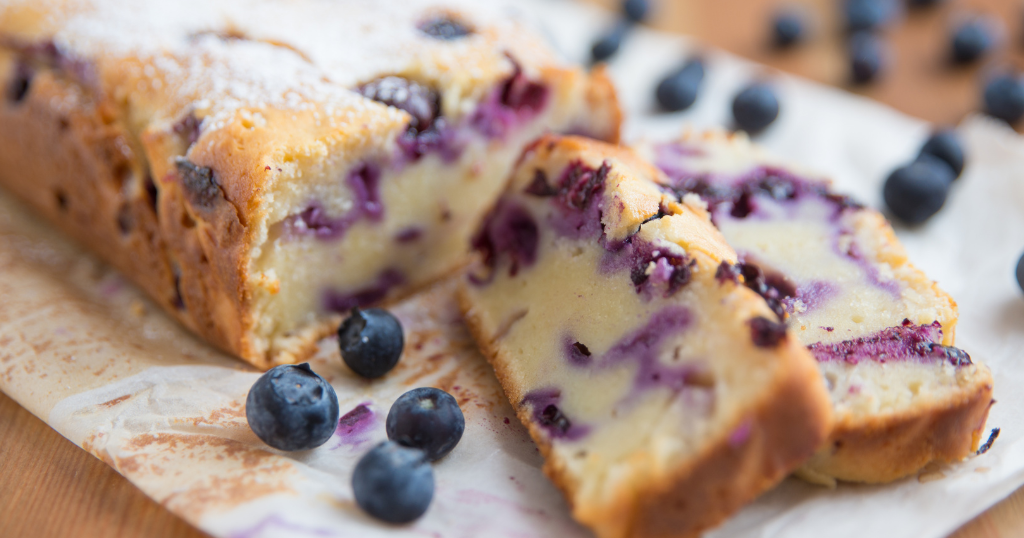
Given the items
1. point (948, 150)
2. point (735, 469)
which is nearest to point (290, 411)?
point (735, 469)

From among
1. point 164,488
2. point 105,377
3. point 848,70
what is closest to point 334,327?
point 105,377

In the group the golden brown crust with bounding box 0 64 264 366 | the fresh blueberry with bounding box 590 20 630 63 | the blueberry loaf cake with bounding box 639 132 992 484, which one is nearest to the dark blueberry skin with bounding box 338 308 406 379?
the golden brown crust with bounding box 0 64 264 366

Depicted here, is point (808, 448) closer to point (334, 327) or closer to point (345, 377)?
point (345, 377)

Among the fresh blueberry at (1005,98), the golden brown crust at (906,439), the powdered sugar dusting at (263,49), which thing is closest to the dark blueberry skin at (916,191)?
the fresh blueberry at (1005,98)

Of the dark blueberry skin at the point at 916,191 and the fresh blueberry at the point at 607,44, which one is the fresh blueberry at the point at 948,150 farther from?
the fresh blueberry at the point at 607,44

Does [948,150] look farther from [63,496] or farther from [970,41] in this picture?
[63,496]

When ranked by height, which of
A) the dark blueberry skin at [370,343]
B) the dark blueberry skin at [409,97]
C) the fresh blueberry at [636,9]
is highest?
the dark blueberry skin at [409,97]

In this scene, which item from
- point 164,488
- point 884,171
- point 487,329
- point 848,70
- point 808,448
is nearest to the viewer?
point 808,448
